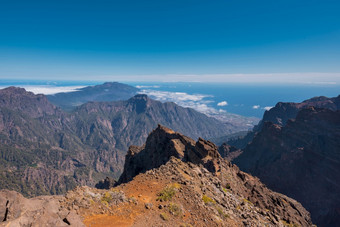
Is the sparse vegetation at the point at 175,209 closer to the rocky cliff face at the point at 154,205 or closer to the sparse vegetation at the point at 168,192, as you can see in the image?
the rocky cliff face at the point at 154,205

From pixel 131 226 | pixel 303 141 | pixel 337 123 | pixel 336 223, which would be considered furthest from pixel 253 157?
pixel 131 226

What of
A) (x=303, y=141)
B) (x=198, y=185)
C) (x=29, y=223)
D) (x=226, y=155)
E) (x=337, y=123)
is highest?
(x=29, y=223)

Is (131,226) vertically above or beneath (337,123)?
above

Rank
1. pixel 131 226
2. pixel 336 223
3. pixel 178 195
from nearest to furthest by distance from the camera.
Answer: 1. pixel 131 226
2. pixel 178 195
3. pixel 336 223

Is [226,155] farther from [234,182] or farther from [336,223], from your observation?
[234,182]

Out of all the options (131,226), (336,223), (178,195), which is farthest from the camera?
(336,223)

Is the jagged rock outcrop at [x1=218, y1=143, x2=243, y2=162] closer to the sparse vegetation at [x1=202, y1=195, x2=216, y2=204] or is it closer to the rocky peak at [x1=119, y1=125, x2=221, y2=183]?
the rocky peak at [x1=119, y1=125, x2=221, y2=183]

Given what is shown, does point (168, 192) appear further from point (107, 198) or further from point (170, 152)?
point (170, 152)
